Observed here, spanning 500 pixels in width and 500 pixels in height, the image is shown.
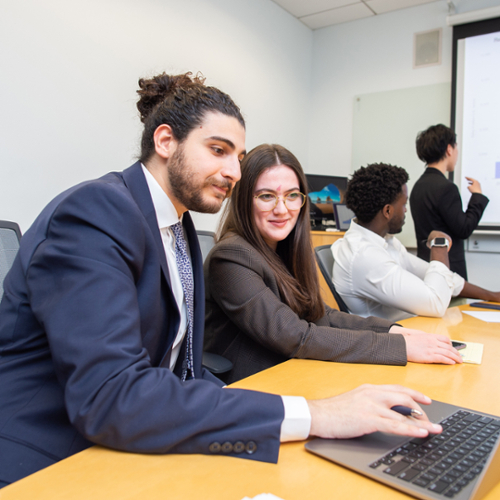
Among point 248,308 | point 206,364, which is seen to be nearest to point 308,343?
point 248,308

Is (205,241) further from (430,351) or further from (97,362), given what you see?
(97,362)

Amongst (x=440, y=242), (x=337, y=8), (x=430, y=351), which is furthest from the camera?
(x=337, y=8)

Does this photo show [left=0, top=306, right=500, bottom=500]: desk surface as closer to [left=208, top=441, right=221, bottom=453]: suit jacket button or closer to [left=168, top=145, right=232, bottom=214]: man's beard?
[left=208, top=441, right=221, bottom=453]: suit jacket button

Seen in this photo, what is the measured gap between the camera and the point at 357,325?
1.46 meters

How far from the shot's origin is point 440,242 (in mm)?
2094

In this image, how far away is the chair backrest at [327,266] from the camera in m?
1.86

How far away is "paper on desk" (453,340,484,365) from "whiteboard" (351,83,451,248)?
3.11 meters

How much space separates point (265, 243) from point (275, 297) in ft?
0.94

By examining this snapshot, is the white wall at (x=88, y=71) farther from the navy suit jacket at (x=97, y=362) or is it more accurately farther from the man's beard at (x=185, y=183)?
the navy suit jacket at (x=97, y=362)

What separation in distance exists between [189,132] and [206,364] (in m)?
0.64

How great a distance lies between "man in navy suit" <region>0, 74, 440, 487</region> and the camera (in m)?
0.61

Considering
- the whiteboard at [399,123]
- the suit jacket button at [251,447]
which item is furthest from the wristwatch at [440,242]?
the whiteboard at [399,123]

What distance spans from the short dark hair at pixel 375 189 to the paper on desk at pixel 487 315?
57cm

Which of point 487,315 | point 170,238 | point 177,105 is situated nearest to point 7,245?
point 170,238
